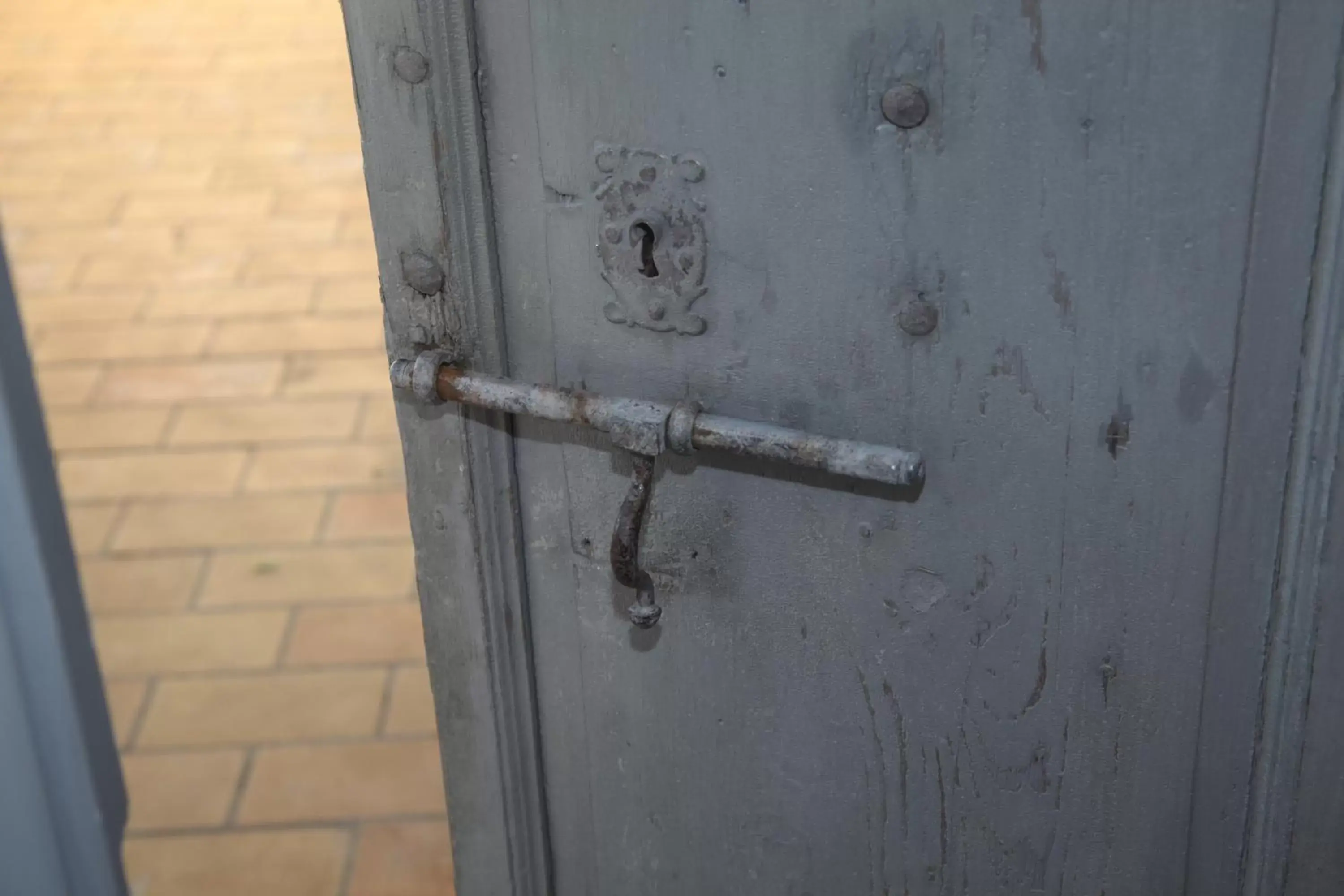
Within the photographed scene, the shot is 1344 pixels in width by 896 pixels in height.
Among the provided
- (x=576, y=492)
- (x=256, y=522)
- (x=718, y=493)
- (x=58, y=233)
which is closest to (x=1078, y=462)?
(x=718, y=493)

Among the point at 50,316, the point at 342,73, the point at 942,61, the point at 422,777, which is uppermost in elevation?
the point at 942,61

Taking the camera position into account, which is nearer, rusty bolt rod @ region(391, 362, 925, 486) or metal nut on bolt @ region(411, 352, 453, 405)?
rusty bolt rod @ region(391, 362, 925, 486)

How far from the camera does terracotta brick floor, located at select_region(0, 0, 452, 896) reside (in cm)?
233

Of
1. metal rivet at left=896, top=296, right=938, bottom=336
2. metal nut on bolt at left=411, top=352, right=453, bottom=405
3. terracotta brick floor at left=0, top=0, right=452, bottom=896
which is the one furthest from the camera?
terracotta brick floor at left=0, top=0, right=452, bottom=896

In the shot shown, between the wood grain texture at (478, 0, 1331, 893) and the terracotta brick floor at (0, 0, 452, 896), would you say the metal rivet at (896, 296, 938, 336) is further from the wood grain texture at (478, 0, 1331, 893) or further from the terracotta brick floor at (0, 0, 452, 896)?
the terracotta brick floor at (0, 0, 452, 896)

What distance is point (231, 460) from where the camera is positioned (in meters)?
3.20

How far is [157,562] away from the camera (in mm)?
2887

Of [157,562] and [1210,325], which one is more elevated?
[1210,325]

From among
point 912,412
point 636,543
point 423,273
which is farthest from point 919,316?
point 423,273

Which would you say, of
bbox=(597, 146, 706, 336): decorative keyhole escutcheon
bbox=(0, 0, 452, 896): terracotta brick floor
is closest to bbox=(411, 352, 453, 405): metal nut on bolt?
bbox=(597, 146, 706, 336): decorative keyhole escutcheon

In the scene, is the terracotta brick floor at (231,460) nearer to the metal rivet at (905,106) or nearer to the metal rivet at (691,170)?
the metal rivet at (691,170)

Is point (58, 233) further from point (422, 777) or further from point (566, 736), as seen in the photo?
point (566, 736)

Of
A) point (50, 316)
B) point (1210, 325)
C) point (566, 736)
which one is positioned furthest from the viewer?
point (50, 316)

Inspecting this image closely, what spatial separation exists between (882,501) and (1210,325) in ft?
0.89
